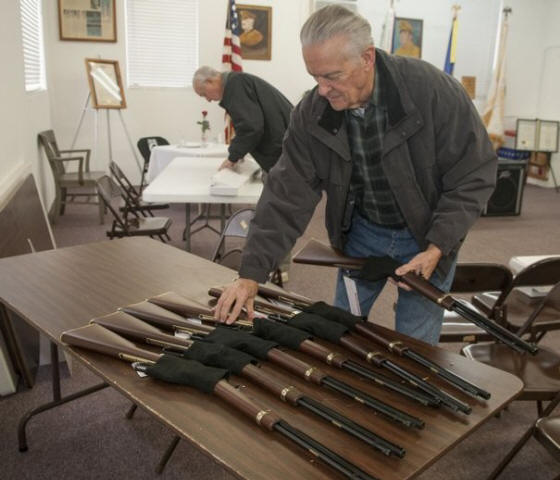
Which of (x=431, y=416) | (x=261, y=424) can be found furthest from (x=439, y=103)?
(x=261, y=424)

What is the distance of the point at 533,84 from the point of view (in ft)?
29.4

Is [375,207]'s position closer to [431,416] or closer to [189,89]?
[431,416]

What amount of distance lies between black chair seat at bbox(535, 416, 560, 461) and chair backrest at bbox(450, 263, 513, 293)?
78 cm

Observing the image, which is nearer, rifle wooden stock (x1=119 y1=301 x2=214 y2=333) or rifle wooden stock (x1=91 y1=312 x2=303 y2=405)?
rifle wooden stock (x1=91 y1=312 x2=303 y2=405)

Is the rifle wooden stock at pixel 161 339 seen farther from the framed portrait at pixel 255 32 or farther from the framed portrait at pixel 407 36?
the framed portrait at pixel 407 36

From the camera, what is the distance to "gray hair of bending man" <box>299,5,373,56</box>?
4.40 ft

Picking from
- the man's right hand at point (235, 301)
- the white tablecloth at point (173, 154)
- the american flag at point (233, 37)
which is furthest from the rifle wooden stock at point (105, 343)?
the american flag at point (233, 37)

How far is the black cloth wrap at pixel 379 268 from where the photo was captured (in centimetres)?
153

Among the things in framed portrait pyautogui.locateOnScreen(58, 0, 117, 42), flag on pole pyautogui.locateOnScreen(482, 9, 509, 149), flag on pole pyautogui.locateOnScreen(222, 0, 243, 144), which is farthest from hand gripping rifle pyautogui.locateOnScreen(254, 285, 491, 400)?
flag on pole pyautogui.locateOnScreen(482, 9, 509, 149)

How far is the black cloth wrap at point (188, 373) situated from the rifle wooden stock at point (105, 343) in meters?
0.04

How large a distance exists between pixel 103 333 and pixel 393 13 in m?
7.71

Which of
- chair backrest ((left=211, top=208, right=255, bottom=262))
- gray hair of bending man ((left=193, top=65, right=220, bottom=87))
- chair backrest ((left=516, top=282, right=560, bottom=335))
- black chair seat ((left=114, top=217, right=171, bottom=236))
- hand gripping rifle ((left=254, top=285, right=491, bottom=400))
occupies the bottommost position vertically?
black chair seat ((left=114, top=217, right=171, bottom=236))

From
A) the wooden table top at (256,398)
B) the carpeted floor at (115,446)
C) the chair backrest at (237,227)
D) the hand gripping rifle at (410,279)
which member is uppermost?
the hand gripping rifle at (410,279)

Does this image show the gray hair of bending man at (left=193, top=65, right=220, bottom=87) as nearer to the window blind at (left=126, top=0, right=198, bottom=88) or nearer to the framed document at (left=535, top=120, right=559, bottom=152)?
the window blind at (left=126, top=0, right=198, bottom=88)
